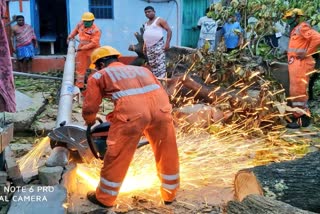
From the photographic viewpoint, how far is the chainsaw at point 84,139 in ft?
14.1

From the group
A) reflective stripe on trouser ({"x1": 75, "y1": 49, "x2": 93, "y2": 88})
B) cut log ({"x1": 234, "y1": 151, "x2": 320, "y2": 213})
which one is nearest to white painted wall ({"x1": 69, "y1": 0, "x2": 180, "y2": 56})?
reflective stripe on trouser ({"x1": 75, "y1": 49, "x2": 93, "y2": 88})

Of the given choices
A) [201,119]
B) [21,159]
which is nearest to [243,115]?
[201,119]

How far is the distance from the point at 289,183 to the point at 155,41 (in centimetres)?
518

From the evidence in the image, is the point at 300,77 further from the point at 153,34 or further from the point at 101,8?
the point at 101,8

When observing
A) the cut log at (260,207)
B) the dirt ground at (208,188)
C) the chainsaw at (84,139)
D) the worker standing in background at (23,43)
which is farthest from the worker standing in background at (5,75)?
the worker standing in background at (23,43)

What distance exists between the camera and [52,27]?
13.7 m

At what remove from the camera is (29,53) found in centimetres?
1133

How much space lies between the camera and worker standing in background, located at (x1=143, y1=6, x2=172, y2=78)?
8742 mm

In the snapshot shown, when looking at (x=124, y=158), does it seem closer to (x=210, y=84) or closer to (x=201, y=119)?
(x=201, y=119)

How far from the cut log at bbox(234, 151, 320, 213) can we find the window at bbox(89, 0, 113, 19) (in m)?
8.48

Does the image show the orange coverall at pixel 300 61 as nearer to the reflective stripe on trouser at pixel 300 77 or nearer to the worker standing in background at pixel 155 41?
the reflective stripe on trouser at pixel 300 77

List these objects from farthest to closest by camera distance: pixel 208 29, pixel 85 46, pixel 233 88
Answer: pixel 208 29 < pixel 85 46 < pixel 233 88

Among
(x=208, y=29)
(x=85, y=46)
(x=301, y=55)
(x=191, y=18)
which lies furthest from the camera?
(x=191, y=18)

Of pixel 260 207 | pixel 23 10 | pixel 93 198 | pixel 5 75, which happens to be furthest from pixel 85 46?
pixel 260 207
